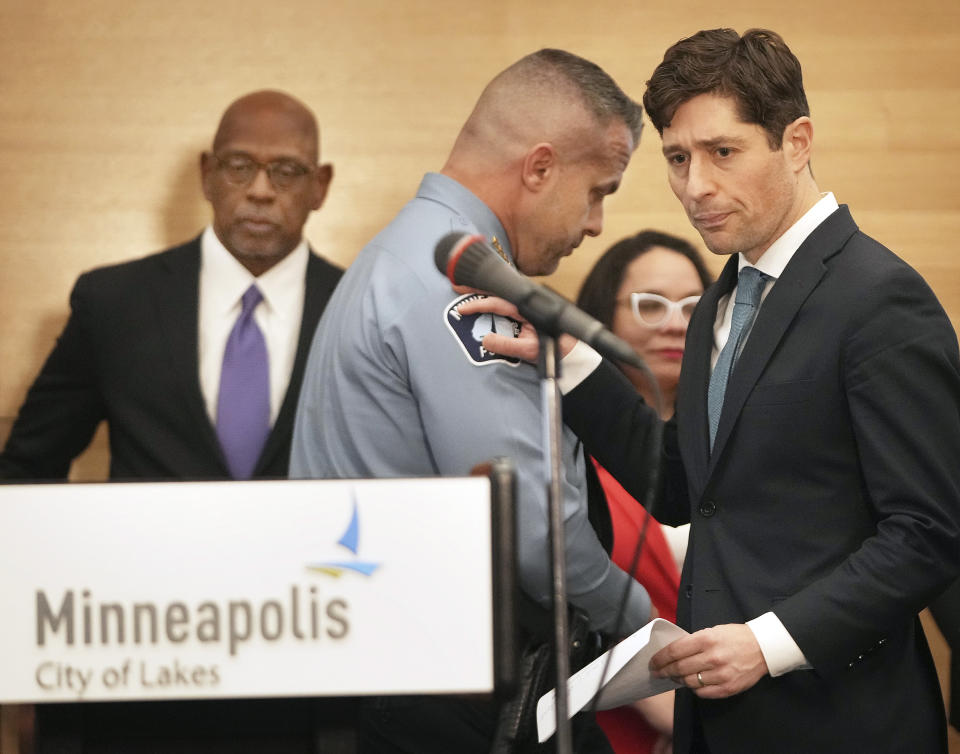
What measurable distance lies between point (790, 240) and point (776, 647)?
2.04 feet

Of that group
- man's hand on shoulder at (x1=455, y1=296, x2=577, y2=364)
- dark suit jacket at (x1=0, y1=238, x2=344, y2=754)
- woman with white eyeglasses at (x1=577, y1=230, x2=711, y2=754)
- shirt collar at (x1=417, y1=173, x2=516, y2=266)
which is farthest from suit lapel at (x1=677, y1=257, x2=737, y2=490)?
dark suit jacket at (x1=0, y1=238, x2=344, y2=754)

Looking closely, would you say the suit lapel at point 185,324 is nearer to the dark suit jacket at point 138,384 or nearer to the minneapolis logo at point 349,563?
the dark suit jacket at point 138,384

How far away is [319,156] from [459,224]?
1.39 meters

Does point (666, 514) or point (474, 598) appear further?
point (666, 514)

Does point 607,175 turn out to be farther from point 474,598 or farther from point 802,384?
point 474,598

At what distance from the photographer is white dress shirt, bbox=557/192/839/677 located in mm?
1656

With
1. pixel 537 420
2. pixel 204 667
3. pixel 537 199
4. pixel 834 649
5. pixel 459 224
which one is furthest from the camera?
pixel 537 199

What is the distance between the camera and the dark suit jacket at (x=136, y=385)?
8.91 ft

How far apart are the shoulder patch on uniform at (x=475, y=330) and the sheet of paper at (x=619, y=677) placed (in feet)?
1.58

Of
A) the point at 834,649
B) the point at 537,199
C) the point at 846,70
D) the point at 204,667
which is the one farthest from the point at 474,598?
the point at 846,70

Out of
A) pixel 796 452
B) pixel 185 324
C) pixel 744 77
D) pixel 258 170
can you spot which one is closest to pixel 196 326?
pixel 185 324

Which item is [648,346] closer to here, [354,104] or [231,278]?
[231,278]

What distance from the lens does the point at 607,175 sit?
228cm

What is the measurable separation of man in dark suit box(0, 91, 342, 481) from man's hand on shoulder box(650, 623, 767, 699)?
4.35 ft
